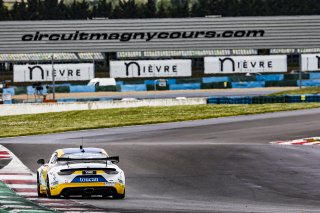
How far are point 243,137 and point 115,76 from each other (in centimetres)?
6037

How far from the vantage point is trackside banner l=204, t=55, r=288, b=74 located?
101250 millimetres

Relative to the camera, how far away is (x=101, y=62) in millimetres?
107125

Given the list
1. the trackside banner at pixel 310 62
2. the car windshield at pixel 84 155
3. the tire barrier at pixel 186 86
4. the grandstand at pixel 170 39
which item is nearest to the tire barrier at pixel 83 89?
the tire barrier at pixel 186 86

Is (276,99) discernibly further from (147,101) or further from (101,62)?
(101,62)

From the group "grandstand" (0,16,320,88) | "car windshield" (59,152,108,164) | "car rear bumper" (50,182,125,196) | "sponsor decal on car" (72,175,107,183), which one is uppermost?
"grandstand" (0,16,320,88)

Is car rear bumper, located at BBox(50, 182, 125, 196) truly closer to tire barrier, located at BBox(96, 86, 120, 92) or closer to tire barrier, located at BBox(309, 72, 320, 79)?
tire barrier, located at BBox(96, 86, 120, 92)

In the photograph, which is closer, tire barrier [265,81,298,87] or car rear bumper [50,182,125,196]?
car rear bumper [50,182,125,196]

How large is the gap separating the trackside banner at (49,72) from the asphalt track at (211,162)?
48734mm

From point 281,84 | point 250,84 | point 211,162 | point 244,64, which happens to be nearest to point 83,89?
point 250,84

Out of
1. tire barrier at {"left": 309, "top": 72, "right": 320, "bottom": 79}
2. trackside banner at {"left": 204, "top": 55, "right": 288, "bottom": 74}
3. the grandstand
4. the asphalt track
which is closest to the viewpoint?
the asphalt track

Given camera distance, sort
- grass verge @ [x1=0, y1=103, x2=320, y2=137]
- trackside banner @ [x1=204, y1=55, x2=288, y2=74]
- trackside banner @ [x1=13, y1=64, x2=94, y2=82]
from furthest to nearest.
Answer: trackside banner @ [x1=204, y1=55, x2=288, y2=74], trackside banner @ [x1=13, y1=64, x2=94, y2=82], grass verge @ [x1=0, y1=103, x2=320, y2=137]

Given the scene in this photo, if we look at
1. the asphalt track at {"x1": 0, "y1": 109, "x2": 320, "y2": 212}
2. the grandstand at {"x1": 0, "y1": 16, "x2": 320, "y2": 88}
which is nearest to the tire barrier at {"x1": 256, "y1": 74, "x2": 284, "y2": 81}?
the grandstand at {"x1": 0, "y1": 16, "x2": 320, "y2": 88}

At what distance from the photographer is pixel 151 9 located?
14138 cm

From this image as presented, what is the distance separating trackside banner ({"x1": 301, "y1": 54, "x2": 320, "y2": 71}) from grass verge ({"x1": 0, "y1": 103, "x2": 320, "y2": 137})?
4354 centimetres
